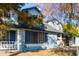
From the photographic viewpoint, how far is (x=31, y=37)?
10.8 feet

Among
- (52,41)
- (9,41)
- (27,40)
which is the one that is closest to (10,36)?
(9,41)

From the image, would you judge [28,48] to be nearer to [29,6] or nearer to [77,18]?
[29,6]

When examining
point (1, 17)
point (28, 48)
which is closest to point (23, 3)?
point (1, 17)

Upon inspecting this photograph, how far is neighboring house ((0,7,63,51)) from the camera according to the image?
326cm

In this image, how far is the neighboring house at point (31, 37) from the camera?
3258 mm

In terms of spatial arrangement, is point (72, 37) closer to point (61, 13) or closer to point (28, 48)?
point (61, 13)

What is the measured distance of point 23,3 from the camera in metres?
3.32

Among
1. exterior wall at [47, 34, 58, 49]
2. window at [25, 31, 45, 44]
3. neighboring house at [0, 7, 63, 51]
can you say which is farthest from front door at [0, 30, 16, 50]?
exterior wall at [47, 34, 58, 49]

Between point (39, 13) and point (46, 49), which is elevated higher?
point (39, 13)

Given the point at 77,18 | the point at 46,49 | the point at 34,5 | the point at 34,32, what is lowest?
the point at 46,49

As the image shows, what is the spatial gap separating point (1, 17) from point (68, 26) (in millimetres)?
1017

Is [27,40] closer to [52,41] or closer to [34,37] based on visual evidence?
[34,37]

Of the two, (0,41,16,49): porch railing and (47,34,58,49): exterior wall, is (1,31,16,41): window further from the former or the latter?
Result: (47,34,58,49): exterior wall

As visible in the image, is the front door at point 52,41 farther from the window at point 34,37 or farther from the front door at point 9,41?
the front door at point 9,41
